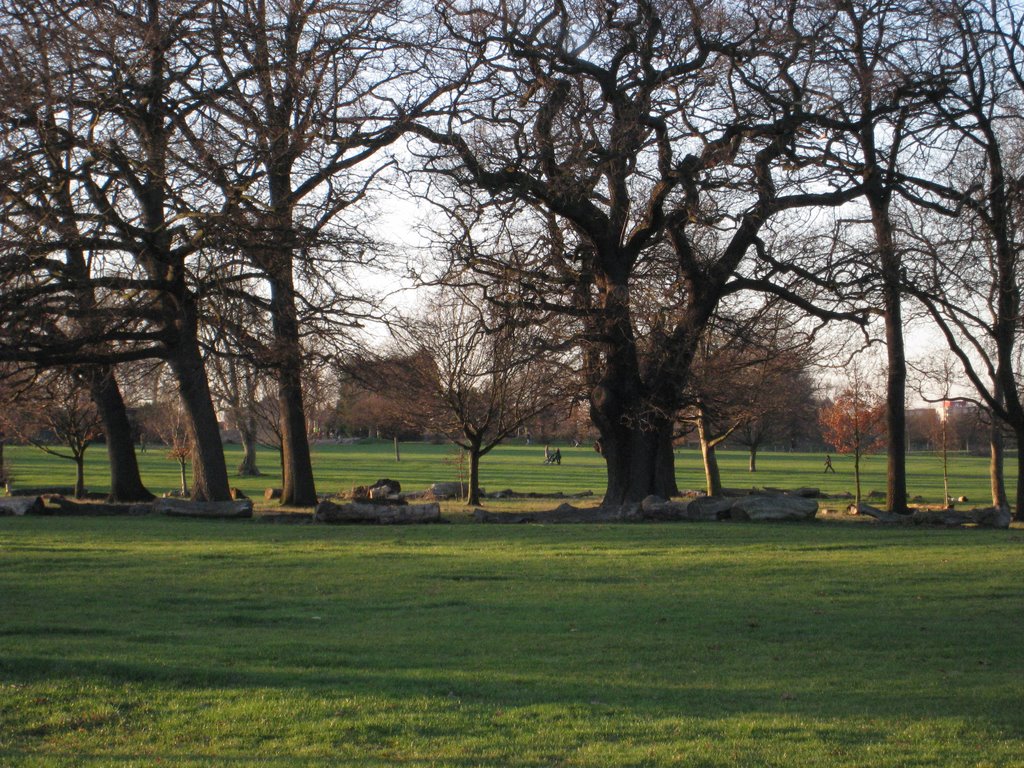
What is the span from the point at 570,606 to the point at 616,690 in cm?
382

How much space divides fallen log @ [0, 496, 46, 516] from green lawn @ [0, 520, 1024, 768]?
6.34 meters

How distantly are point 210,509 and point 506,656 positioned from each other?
615 inches

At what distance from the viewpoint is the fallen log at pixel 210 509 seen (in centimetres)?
2308

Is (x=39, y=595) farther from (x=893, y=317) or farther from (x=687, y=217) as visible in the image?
(x=893, y=317)

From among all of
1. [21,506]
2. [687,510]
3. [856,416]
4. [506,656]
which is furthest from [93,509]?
[856,416]

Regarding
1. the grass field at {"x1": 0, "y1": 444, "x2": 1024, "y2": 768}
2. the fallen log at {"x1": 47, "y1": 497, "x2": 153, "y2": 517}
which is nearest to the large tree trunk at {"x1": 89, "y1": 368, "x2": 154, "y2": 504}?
the fallen log at {"x1": 47, "y1": 497, "x2": 153, "y2": 517}

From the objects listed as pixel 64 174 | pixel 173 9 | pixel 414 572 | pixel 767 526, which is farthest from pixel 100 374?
pixel 767 526

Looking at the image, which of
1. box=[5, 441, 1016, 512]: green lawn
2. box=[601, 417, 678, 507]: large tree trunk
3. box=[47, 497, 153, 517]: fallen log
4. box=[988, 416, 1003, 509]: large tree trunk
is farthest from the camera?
box=[5, 441, 1016, 512]: green lawn

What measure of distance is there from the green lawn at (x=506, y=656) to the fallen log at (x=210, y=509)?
19.0ft

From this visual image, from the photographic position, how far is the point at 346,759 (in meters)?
6.18

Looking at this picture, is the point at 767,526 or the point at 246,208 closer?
the point at 246,208

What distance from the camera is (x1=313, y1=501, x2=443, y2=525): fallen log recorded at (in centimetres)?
2184

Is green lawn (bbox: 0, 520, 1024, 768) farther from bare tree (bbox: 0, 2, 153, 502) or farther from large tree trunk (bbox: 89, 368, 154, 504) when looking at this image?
large tree trunk (bbox: 89, 368, 154, 504)

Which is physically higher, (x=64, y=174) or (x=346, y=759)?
(x=64, y=174)
